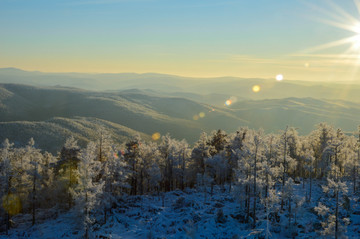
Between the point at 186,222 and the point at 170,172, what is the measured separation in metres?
18.3

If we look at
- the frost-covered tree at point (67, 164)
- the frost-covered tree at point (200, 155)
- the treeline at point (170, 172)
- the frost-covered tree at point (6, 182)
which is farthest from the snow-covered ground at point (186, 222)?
the frost-covered tree at point (200, 155)

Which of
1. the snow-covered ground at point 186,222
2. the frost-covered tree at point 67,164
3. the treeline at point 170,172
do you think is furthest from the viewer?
the frost-covered tree at point 67,164

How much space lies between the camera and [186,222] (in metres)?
36.3

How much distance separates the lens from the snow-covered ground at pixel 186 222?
3145 centimetres

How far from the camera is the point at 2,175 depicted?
1350 inches

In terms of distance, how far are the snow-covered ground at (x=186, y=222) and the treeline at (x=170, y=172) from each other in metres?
1.34

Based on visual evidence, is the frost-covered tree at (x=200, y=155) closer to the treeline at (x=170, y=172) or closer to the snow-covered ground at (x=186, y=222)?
the treeline at (x=170, y=172)

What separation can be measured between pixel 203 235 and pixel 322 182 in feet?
95.4

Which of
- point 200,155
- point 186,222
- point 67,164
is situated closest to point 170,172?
point 200,155

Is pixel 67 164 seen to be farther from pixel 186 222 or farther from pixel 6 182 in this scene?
pixel 186 222

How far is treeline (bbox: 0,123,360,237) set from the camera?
3083cm

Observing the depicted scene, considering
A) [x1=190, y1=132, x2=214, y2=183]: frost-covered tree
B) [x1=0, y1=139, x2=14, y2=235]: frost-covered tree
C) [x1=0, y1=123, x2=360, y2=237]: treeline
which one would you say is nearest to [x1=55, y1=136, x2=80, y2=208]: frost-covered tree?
[x1=0, y1=123, x2=360, y2=237]: treeline

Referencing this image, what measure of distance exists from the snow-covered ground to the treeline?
4.40ft

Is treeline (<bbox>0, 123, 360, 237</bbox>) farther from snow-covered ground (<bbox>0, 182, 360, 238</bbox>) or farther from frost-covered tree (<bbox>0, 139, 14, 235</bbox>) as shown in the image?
snow-covered ground (<bbox>0, 182, 360, 238</bbox>)
